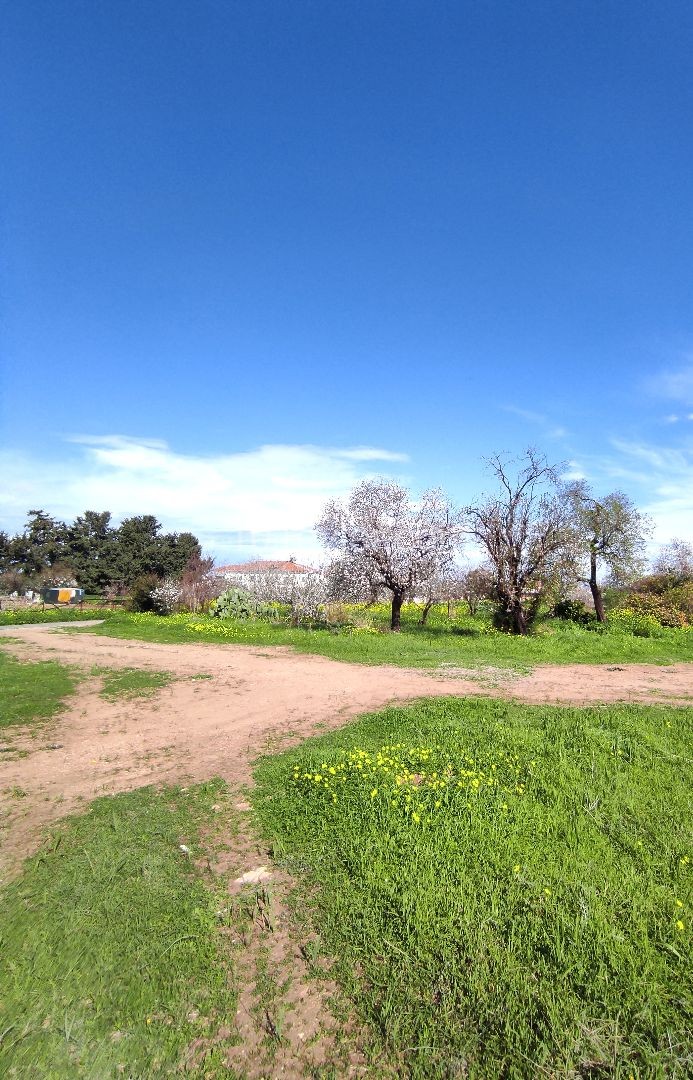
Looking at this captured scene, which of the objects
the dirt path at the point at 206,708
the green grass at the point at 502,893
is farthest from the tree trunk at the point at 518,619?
the green grass at the point at 502,893

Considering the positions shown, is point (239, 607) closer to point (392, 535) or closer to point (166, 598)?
point (166, 598)

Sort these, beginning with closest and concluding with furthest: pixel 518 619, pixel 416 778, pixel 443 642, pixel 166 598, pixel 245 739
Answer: pixel 416 778, pixel 245 739, pixel 443 642, pixel 518 619, pixel 166 598

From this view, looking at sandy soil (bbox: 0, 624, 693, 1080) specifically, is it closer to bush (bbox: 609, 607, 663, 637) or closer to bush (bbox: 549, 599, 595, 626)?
bush (bbox: 609, 607, 663, 637)

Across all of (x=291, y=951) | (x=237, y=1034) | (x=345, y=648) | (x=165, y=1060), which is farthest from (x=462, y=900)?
(x=345, y=648)

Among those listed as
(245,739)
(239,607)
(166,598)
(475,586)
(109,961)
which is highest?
(475,586)

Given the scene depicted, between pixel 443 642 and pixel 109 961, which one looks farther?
pixel 443 642

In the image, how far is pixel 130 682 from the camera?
12.2 m

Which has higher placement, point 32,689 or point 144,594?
point 144,594

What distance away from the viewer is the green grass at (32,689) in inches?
372

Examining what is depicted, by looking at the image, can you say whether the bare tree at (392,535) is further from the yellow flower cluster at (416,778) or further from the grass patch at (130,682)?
the yellow flower cluster at (416,778)

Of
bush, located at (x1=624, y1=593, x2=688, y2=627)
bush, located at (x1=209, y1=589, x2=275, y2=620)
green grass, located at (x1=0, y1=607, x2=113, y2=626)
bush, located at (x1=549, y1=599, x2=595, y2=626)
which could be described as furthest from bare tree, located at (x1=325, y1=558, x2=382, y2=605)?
green grass, located at (x1=0, y1=607, x2=113, y2=626)

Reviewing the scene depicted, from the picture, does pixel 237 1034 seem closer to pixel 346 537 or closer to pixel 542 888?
pixel 542 888

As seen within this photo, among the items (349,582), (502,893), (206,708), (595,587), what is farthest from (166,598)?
(502,893)

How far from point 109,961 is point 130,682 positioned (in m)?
9.32
